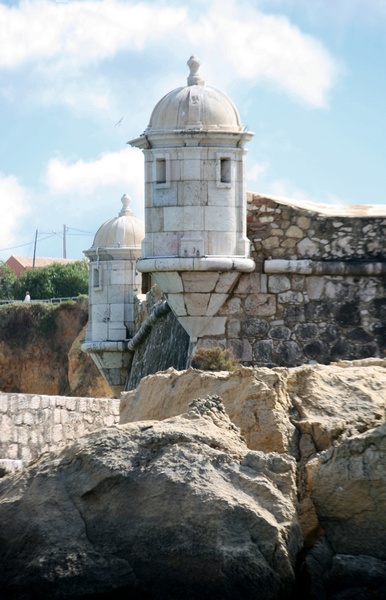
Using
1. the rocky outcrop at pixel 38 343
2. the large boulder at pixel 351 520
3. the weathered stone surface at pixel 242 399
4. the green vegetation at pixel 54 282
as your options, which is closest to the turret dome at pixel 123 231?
the weathered stone surface at pixel 242 399

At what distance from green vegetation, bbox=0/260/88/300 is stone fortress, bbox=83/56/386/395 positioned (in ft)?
138

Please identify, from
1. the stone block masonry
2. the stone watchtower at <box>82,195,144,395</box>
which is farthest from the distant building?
the stone block masonry

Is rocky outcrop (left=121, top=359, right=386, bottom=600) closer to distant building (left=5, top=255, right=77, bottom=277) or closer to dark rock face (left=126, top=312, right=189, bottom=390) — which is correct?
dark rock face (left=126, top=312, right=189, bottom=390)

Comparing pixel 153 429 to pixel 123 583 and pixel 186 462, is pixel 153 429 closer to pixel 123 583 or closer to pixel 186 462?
pixel 186 462

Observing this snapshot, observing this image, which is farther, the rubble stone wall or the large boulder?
the rubble stone wall

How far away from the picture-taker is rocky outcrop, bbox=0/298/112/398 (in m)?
45.4

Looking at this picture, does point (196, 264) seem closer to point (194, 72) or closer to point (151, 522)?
point (194, 72)

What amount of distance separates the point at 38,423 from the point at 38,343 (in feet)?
113

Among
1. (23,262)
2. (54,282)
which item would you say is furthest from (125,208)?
(23,262)

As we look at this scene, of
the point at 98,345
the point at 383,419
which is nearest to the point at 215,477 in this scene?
the point at 383,419

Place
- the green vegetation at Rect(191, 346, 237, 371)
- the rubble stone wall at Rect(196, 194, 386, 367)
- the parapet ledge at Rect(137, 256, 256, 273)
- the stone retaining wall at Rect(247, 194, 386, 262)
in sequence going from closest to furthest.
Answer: the green vegetation at Rect(191, 346, 237, 371) → the parapet ledge at Rect(137, 256, 256, 273) → the rubble stone wall at Rect(196, 194, 386, 367) → the stone retaining wall at Rect(247, 194, 386, 262)

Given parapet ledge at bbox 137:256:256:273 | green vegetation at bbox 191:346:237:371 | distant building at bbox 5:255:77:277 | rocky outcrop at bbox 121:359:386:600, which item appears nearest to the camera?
rocky outcrop at bbox 121:359:386:600

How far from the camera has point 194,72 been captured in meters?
15.8

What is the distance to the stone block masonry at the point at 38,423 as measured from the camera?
11.0 metres
